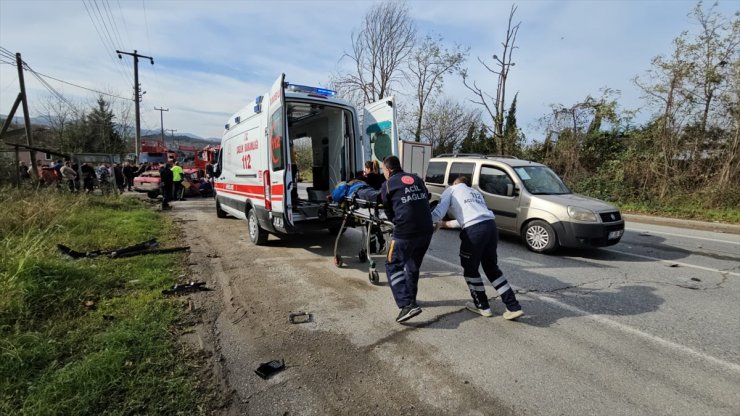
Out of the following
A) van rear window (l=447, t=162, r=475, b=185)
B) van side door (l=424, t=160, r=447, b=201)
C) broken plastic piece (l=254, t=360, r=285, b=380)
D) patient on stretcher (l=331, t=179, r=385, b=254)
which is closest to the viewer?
broken plastic piece (l=254, t=360, r=285, b=380)

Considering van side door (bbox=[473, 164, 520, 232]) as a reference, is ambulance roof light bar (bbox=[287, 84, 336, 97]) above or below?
above

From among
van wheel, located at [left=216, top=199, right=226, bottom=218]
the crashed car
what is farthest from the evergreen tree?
van wheel, located at [left=216, top=199, right=226, bottom=218]

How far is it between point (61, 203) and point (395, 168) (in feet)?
30.6

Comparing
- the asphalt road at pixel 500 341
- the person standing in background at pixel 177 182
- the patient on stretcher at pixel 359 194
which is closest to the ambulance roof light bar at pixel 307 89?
the patient on stretcher at pixel 359 194

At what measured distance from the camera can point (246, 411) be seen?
2.54 m

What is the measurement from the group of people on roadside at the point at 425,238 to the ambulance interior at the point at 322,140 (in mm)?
2658

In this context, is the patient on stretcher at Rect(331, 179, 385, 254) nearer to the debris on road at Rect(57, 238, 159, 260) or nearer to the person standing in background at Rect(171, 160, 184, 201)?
the debris on road at Rect(57, 238, 159, 260)

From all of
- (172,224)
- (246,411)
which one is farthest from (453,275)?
(172,224)

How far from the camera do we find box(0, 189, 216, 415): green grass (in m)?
2.53

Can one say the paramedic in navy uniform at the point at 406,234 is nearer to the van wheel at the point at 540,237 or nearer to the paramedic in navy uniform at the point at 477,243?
the paramedic in navy uniform at the point at 477,243

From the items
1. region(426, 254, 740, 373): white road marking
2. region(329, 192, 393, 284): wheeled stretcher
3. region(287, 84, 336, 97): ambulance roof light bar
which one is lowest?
region(426, 254, 740, 373): white road marking

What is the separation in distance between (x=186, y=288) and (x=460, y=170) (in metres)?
6.38

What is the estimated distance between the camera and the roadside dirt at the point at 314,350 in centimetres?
264

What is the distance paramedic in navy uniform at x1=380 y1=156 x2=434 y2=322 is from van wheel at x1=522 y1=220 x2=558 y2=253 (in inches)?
151
